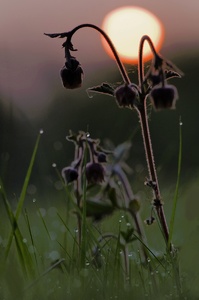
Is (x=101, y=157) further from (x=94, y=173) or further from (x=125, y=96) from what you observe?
(x=125, y=96)

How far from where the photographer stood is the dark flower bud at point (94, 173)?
296cm

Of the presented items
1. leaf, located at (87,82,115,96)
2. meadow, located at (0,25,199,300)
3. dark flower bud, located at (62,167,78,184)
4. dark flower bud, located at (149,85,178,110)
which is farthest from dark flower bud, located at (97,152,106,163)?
dark flower bud, located at (149,85,178,110)

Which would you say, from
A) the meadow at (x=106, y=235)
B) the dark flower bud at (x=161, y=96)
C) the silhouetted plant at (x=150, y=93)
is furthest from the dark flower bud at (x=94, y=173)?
the dark flower bud at (x=161, y=96)

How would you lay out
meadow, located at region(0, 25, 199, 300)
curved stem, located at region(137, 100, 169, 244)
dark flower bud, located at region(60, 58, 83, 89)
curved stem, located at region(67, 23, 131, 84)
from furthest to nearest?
1. dark flower bud, located at region(60, 58, 83, 89)
2. curved stem, located at region(67, 23, 131, 84)
3. curved stem, located at region(137, 100, 169, 244)
4. meadow, located at region(0, 25, 199, 300)

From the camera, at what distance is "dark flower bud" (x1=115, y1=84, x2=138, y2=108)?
267cm

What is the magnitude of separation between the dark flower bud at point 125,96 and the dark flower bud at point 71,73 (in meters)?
0.28

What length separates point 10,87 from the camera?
2789 millimetres

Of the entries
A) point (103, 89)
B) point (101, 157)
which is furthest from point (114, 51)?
point (101, 157)

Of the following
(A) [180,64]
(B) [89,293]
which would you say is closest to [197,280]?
(B) [89,293]

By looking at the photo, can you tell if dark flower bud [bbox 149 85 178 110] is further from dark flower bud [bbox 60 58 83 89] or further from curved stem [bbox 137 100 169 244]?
dark flower bud [bbox 60 58 83 89]

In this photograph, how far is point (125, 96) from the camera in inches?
105

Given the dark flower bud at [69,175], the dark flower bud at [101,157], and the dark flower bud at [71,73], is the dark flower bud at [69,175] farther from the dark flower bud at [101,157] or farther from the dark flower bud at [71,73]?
the dark flower bud at [71,73]

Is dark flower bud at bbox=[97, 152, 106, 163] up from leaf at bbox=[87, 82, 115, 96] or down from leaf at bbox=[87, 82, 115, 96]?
down

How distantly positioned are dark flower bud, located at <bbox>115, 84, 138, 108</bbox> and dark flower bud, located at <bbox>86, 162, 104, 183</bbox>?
0.39 m
